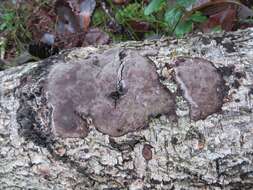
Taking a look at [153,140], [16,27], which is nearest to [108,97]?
[153,140]

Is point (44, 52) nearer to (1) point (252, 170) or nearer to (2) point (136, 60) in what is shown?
(2) point (136, 60)

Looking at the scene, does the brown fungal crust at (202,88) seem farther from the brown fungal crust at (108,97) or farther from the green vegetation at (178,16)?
the green vegetation at (178,16)

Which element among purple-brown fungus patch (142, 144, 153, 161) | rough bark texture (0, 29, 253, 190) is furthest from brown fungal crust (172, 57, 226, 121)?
purple-brown fungus patch (142, 144, 153, 161)

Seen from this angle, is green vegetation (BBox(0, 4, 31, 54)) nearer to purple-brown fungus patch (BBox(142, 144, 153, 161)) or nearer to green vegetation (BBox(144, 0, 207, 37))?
green vegetation (BBox(144, 0, 207, 37))


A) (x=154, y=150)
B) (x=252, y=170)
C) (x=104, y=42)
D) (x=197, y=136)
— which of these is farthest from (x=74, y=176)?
(x=104, y=42)

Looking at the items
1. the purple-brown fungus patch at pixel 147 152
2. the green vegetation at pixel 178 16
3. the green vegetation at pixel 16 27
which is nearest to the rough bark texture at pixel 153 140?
the purple-brown fungus patch at pixel 147 152

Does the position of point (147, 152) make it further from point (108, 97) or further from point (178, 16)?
point (178, 16)
